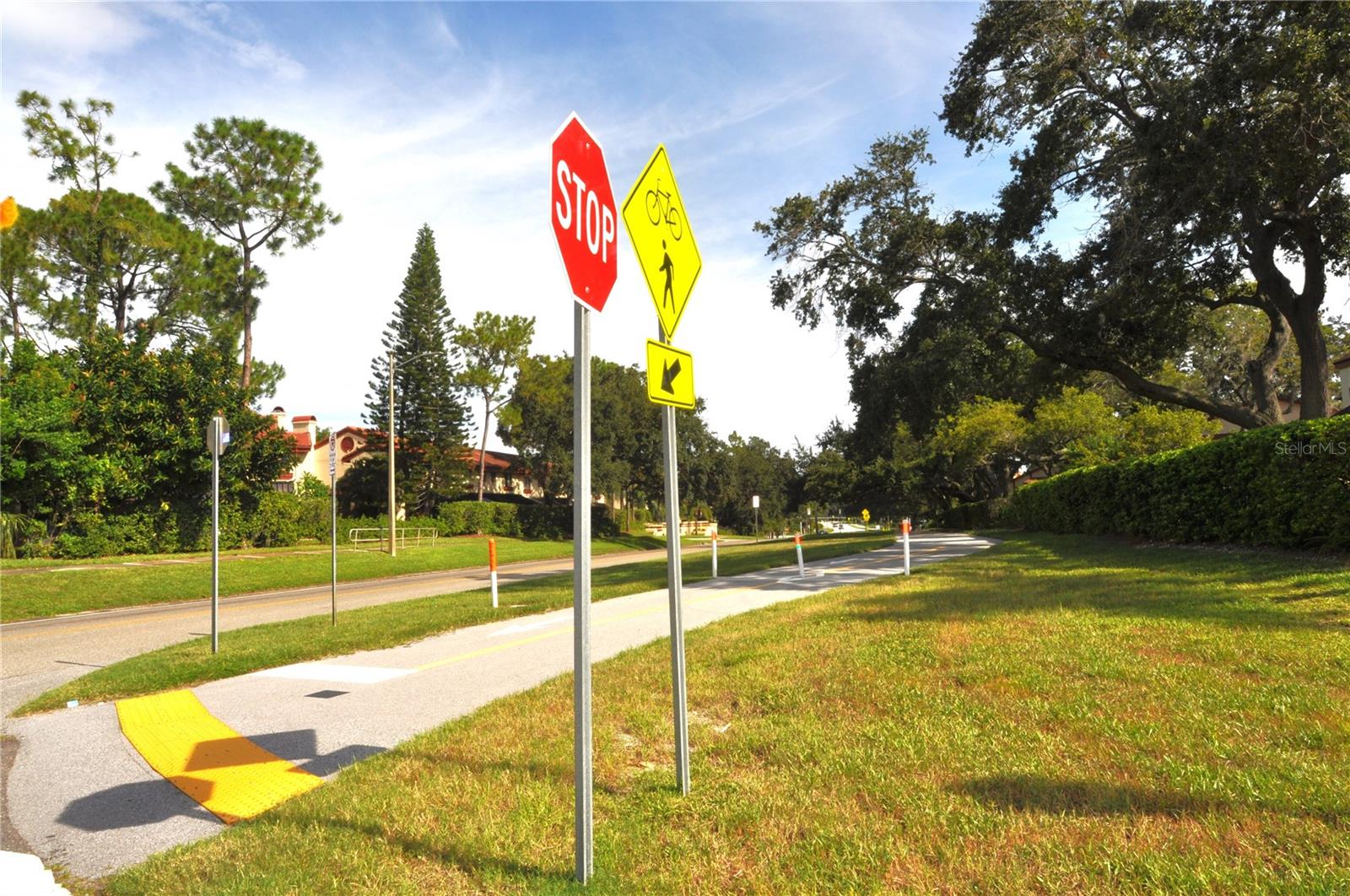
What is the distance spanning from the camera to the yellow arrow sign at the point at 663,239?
148 inches

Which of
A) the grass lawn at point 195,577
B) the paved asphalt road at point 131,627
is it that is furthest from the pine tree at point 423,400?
the paved asphalt road at point 131,627

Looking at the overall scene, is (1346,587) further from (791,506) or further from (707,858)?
(791,506)

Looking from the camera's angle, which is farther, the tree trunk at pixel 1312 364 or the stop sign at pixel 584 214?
the tree trunk at pixel 1312 364

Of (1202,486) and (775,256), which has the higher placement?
(775,256)

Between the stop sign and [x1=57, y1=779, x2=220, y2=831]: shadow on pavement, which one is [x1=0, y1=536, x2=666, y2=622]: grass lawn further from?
the stop sign

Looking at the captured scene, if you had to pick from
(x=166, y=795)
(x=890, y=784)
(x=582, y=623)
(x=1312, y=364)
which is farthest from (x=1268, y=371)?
(x=166, y=795)

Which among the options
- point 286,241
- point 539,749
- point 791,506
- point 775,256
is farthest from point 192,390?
point 791,506

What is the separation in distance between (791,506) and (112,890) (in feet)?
270

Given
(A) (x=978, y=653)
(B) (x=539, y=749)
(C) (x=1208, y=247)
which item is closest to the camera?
(B) (x=539, y=749)

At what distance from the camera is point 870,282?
20500 mm

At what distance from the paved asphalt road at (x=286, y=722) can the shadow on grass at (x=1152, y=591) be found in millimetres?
2950

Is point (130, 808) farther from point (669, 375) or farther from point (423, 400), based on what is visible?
point (423, 400)

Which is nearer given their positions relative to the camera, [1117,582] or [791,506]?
[1117,582]

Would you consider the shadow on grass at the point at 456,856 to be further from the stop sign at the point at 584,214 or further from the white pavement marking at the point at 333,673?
the white pavement marking at the point at 333,673
